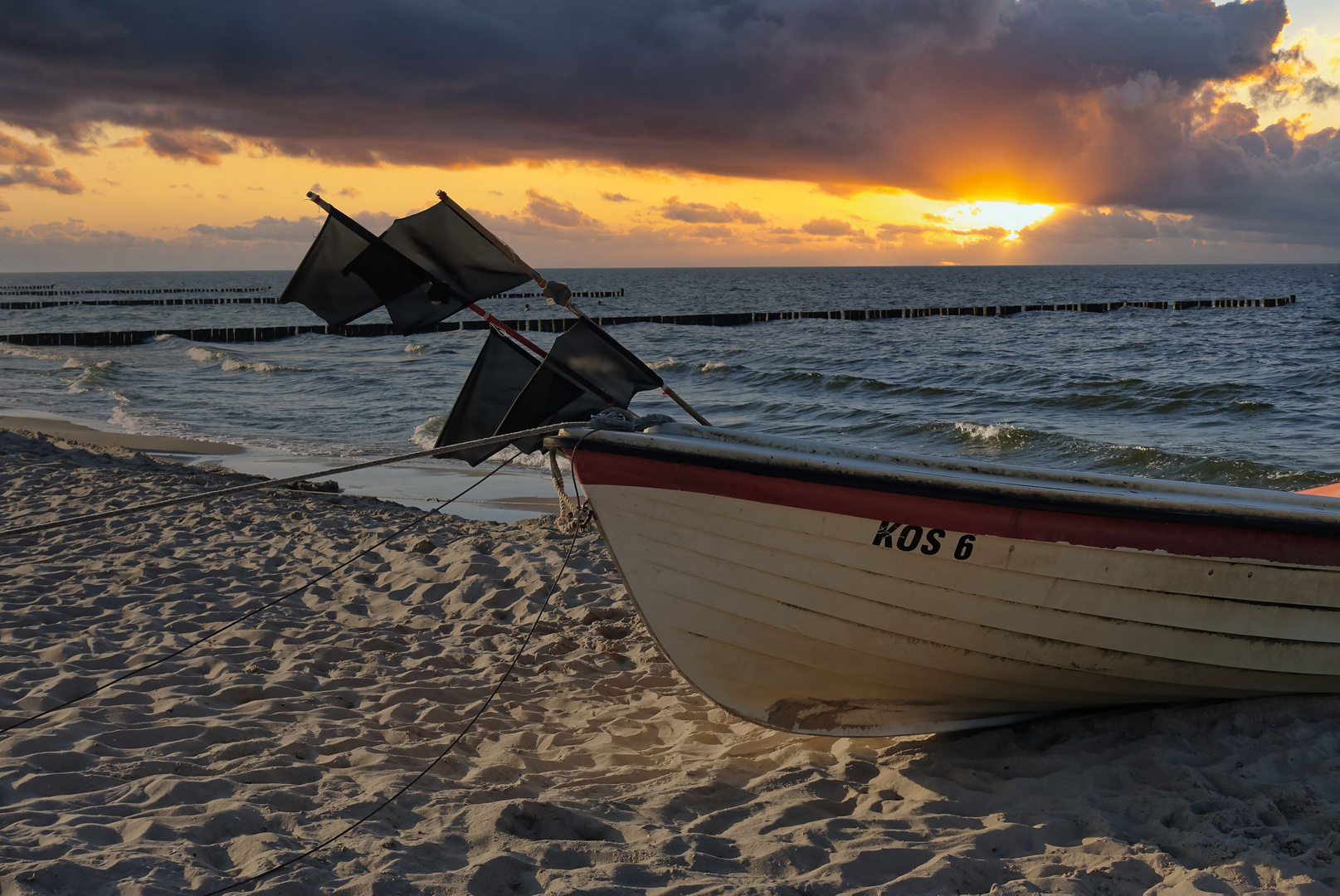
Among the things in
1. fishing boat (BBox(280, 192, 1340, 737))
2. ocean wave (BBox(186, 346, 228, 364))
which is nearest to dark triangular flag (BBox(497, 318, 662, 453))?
fishing boat (BBox(280, 192, 1340, 737))

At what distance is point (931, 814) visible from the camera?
3.52 metres

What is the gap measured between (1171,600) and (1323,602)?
2.38ft

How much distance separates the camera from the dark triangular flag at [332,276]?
4312 mm

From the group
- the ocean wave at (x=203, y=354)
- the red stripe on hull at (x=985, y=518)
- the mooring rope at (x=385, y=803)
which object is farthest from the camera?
the ocean wave at (x=203, y=354)

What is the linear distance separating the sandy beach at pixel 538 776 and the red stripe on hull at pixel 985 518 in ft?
2.81

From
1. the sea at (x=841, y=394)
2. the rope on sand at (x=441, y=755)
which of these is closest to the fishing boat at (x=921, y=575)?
the rope on sand at (x=441, y=755)

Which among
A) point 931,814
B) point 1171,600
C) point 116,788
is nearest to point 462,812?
point 116,788

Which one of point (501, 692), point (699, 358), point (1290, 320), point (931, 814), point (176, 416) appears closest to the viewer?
point (931, 814)

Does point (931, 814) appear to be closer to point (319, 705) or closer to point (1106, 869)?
point (1106, 869)

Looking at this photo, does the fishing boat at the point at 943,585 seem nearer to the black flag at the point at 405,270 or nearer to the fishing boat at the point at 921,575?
the fishing boat at the point at 921,575

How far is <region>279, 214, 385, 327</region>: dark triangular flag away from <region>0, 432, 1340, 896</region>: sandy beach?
6.62ft

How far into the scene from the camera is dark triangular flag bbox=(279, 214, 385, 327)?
14.1ft

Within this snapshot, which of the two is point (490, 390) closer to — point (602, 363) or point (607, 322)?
point (602, 363)

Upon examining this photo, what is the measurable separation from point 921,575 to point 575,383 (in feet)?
6.08
